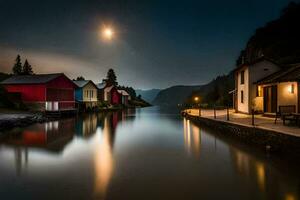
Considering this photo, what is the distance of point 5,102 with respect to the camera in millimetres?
36188

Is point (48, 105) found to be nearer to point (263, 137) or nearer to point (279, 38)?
point (263, 137)

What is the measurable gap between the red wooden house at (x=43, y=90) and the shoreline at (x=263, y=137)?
26848mm

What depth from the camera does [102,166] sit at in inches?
425

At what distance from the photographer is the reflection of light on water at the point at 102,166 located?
811cm

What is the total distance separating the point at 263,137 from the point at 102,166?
8.45m

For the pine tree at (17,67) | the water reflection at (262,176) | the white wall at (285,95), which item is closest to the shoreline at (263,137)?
the water reflection at (262,176)

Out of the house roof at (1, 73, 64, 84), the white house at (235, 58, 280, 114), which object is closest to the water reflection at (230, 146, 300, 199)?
the white house at (235, 58, 280, 114)

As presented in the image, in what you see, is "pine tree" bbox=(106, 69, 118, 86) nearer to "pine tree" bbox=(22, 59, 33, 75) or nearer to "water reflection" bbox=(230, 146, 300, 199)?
"pine tree" bbox=(22, 59, 33, 75)

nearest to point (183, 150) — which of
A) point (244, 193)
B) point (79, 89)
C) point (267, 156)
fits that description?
point (267, 156)

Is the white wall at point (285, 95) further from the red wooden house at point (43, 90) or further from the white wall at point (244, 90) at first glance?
the red wooden house at point (43, 90)

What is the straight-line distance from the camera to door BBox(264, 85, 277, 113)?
21.3 metres

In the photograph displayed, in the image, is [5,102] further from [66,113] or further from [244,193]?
[244,193]

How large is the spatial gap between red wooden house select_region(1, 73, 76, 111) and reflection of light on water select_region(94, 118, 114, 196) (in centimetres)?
2476

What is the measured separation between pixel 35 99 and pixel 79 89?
1204 centimetres
